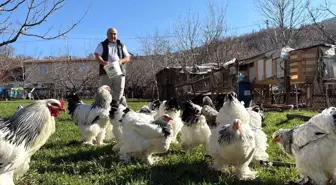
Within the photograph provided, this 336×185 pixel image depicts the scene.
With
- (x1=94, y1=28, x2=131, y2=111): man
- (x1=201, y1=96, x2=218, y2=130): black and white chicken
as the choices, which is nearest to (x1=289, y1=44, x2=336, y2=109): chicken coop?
(x1=201, y1=96, x2=218, y2=130): black and white chicken

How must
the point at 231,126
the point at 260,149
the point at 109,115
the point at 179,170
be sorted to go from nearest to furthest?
1. the point at 231,126
2. the point at 179,170
3. the point at 260,149
4. the point at 109,115

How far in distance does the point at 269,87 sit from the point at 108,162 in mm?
14376

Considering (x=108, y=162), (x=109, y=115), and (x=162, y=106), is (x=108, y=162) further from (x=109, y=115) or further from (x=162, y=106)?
(x=162, y=106)

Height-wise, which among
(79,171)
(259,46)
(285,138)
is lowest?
(79,171)

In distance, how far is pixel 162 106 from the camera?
668 cm

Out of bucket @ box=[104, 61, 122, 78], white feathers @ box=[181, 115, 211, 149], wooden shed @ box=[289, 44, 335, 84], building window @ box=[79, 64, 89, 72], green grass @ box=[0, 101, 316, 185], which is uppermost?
building window @ box=[79, 64, 89, 72]

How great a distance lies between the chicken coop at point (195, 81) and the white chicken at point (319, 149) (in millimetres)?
10678

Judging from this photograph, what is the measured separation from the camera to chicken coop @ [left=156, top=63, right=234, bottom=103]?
15.7 meters

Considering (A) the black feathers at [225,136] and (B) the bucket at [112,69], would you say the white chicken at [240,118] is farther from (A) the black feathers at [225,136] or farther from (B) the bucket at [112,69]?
(B) the bucket at [112,69]

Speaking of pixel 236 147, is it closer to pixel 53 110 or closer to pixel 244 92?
pixel 53 110

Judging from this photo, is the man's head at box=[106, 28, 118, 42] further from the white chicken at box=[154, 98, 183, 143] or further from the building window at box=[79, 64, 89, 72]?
the building window at box=[79, 64, 89, 72]

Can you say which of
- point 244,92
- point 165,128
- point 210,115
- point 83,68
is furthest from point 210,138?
point 83,68

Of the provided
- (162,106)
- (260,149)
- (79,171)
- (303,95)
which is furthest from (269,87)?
(79,171)

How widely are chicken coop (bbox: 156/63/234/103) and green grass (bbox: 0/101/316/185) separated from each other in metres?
9.38
